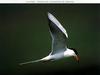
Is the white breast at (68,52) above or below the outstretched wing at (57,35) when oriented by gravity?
below

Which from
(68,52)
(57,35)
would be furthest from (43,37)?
(68,52)

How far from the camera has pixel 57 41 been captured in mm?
1863

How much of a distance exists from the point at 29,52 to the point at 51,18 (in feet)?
0.88

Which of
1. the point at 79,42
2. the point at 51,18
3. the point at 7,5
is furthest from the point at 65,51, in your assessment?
the point at 7,5

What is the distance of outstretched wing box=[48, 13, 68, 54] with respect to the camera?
1.84 meters

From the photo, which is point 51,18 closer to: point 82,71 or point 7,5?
point 7,5

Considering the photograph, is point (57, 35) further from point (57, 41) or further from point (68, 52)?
point (68, 52)

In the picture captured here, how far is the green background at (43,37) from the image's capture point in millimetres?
1814

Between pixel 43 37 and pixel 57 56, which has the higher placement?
pixel 43 37

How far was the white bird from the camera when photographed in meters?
1.85

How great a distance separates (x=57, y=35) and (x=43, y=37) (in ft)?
0.31

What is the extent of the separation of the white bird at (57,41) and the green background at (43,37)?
27 mm

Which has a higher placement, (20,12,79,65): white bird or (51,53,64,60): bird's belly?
(20,12,79,65): white bird

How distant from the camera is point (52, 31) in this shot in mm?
1851
